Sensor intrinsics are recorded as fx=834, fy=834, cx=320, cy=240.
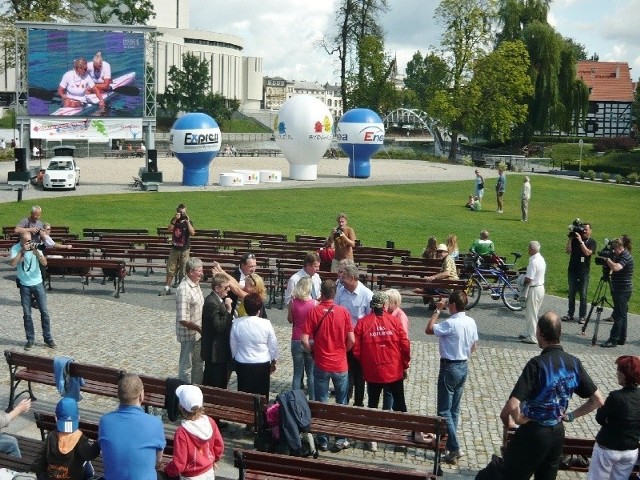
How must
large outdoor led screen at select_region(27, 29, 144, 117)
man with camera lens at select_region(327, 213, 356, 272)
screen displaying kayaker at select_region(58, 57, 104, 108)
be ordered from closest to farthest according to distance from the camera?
man with camera lens at select_region(327, 213, 356, 272) < large outdoor led screen at select_region(27, 29, 144, 117) < screen displaying kayaker at select_region(58, 57, 104, 108)

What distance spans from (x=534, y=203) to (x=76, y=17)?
41.2 meters

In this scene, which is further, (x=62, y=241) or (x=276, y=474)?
(x=62, y=241)

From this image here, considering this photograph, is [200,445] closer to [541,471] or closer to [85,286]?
[541,471]

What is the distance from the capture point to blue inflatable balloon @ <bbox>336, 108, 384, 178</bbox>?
49.2m

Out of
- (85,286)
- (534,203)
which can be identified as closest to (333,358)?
(85,286)

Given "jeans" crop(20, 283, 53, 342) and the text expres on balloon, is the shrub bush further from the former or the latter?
"jeans" crop(20, 283, 53, 342)

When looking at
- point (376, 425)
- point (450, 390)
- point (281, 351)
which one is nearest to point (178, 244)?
point (281, 351)

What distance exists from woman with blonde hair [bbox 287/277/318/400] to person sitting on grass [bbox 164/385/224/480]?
3.21 m

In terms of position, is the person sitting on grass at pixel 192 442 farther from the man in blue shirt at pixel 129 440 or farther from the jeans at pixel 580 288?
the jeans at pixel 580 288

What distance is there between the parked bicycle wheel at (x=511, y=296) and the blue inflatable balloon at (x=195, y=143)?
26205 millimetres

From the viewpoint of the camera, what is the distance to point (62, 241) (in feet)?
69.2

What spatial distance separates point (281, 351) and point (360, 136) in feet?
121

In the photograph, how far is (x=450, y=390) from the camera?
865 centimetres

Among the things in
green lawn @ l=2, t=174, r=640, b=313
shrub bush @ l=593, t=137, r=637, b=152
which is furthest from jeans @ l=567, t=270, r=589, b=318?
shrub bush @ l=593, t=137, r=637, b=152
